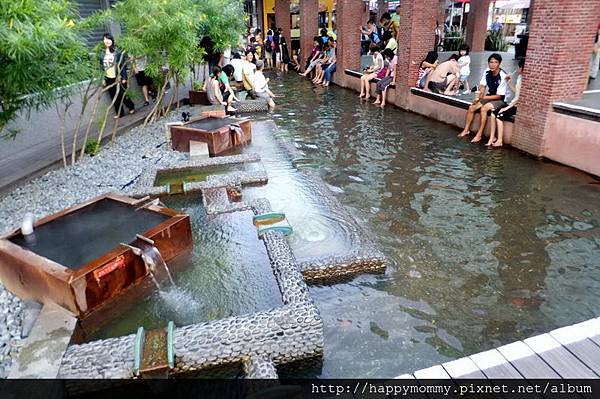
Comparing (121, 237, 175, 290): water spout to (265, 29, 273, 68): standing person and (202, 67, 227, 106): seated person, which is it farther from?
(265, 29, 273, 68): standing person

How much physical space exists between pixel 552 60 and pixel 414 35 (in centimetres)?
474

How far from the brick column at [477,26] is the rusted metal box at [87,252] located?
68.3 ft

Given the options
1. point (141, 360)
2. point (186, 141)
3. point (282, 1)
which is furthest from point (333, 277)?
point (282, 1)

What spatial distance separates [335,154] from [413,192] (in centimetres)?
235

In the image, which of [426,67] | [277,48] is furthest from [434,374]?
[277,48]

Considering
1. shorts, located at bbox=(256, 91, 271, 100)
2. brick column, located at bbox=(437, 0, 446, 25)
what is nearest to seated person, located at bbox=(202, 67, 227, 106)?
shorts, located at bbox=(256, 91, 271, 100)

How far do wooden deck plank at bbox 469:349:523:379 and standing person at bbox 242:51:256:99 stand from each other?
11.2 meters

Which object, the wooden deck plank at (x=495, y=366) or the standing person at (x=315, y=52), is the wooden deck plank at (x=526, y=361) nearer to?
the wooden deck plank at (x=495, y=366)

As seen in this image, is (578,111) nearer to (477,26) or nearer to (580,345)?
(580,345)

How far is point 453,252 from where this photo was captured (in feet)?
16.3

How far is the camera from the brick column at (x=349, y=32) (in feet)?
52.1

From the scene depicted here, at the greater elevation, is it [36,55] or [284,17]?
[284,17]

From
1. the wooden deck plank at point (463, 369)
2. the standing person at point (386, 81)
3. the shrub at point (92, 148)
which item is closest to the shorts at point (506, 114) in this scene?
the standing person at point (386, 81)

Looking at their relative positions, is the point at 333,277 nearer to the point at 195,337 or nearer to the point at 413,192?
the point at 195,337
